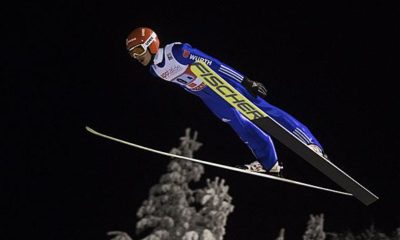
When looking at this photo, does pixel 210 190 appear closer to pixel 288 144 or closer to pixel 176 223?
pixel 176 223

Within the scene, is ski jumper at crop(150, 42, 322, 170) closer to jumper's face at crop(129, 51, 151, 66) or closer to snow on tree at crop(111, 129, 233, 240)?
jumper's face at crop(129, 51, 151, 66)

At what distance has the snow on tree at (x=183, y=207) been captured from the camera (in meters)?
20.3

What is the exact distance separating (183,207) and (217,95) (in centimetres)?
1176

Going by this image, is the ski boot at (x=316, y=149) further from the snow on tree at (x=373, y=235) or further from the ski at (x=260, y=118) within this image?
the snow on tree at (x=373, y=235)

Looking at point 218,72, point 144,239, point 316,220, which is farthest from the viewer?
point 316,220

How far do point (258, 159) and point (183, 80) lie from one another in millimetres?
1267

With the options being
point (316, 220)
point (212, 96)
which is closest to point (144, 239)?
point (316, 220)

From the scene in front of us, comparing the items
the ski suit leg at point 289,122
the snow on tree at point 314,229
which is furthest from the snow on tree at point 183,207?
the ski suit leg at point 289,122

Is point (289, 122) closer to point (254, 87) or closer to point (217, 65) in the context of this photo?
point (254, 87)

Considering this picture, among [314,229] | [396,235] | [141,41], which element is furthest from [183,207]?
[396,235]

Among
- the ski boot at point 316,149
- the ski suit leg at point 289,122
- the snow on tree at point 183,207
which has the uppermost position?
the snow on tree at point 183,207

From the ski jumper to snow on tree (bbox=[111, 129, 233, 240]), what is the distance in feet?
36.6

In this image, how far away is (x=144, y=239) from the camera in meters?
20.0

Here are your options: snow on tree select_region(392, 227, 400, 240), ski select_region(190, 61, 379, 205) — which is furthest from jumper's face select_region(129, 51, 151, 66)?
snow on tree select_region(392, 227, 400, 240)
